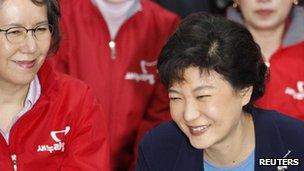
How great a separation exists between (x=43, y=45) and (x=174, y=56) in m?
0.45

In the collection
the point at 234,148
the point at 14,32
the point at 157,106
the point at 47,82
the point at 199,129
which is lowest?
the point at 157,106

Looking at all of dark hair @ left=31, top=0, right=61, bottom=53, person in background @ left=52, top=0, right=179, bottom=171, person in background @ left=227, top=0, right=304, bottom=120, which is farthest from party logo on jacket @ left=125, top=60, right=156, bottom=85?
dark hair @ left=31, top=0, right=61, bottom=53

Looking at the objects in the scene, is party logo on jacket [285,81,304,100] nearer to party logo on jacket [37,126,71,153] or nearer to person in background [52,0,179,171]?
person in background [52,0,179,171]

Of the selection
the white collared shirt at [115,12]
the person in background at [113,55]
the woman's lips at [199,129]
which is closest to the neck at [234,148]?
the woman's lips at [199,129]

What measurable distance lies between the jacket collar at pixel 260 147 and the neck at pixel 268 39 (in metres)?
0.56

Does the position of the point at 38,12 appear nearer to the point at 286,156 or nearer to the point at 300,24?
the point at 286,156

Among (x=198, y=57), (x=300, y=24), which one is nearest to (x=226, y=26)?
(x=198, y=57)

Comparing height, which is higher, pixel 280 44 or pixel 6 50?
pixel 6 50

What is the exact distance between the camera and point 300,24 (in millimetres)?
2844

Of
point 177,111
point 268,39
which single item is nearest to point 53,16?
point 177,111

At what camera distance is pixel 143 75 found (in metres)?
2.96

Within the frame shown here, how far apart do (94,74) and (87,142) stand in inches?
24.9

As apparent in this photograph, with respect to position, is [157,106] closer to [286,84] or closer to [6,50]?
[286,84]

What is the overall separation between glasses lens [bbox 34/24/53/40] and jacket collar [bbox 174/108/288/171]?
583 mm
